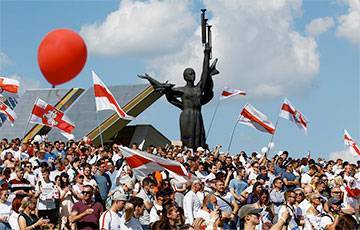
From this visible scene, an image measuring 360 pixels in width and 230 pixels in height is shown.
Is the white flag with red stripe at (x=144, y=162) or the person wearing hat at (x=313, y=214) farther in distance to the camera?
the white flag with red stripe at (x=144, y=162)

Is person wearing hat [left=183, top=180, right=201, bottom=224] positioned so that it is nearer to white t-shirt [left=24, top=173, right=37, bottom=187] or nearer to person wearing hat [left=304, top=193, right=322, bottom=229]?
person wearing hat [left=304, top=193, right=322, bottom=229]

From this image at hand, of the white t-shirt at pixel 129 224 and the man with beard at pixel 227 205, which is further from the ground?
the man with beard at pixel 227 205

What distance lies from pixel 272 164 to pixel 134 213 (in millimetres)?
7907

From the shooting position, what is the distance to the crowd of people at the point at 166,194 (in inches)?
381

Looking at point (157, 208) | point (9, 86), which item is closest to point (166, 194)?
point (157, 208)

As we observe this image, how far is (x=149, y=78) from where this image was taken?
27.7m

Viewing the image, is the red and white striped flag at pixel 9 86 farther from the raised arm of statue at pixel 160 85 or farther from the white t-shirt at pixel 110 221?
the white t-shirt at pixel 110 221

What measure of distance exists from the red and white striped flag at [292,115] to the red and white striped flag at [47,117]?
6.08 metres

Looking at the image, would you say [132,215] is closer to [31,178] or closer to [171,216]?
[171,216]

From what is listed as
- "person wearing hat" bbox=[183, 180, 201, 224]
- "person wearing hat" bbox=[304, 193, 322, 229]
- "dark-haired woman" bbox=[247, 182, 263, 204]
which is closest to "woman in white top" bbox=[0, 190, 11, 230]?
"person wearing hat" bbox=[183, 180, 201, 224]

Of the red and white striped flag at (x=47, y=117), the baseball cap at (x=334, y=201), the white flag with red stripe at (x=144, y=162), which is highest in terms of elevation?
the red and white striped flag at (x=47, y=117)

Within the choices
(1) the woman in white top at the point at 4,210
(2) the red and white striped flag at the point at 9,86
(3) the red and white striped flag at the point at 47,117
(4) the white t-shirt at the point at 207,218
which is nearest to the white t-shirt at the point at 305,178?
(4) the white t-shirt at the point at 207,218

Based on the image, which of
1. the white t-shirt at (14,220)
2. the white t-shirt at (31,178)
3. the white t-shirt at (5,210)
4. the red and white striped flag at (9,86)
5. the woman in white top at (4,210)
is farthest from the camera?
the red and white striped flag at (9,86)

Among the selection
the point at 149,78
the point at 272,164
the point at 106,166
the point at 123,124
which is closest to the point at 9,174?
the point at 106,166
